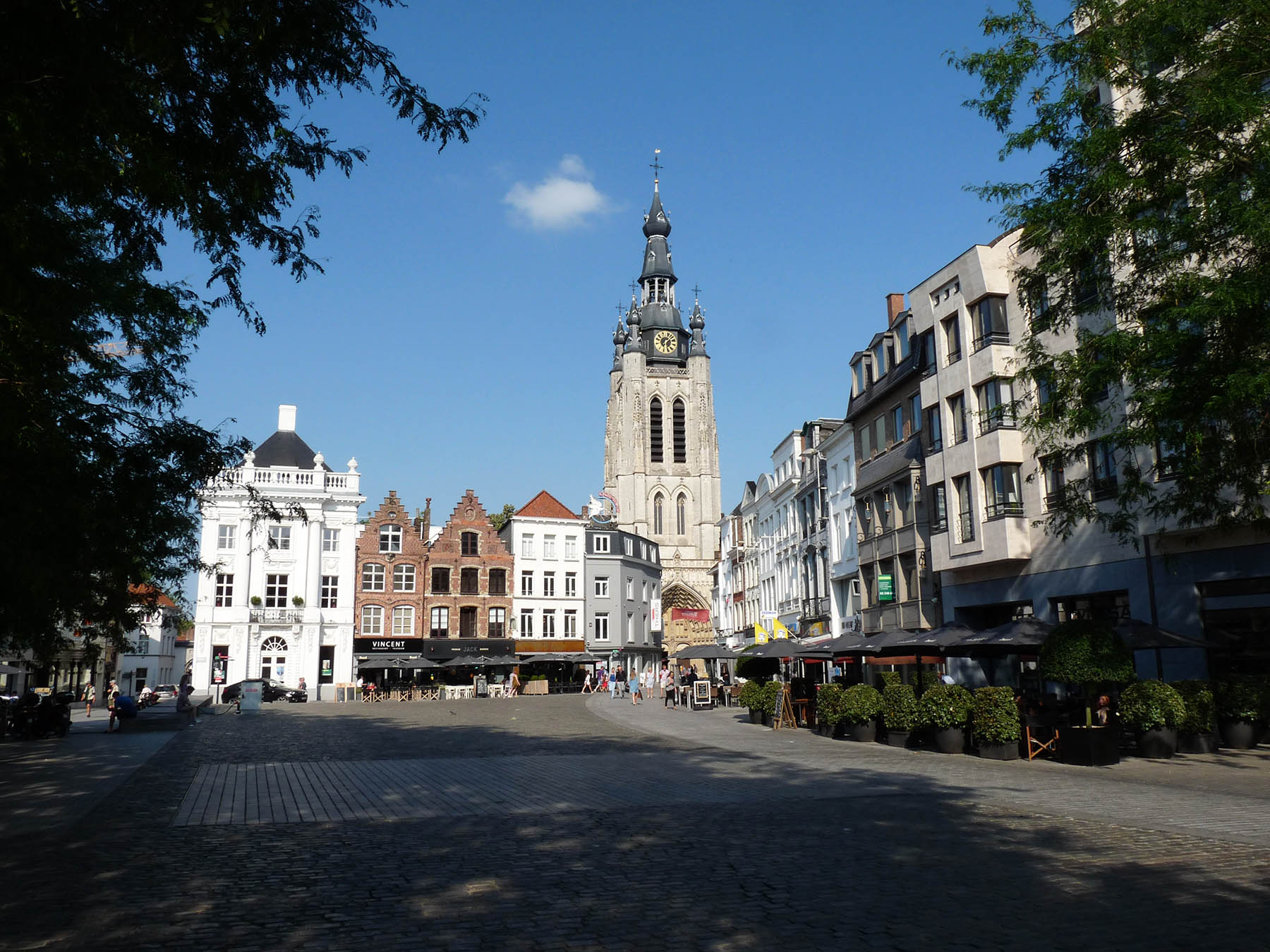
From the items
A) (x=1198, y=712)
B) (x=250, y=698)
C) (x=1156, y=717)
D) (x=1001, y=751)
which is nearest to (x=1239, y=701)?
(x=1198, y=712)

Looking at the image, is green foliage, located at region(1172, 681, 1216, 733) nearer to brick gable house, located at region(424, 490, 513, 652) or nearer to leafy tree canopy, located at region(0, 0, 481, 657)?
leafy tree canopy, located at region(0, 0, 481, 657)

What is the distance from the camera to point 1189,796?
42.4 ft

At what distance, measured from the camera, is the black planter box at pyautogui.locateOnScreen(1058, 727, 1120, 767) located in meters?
17.2

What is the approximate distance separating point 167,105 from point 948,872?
328 inches

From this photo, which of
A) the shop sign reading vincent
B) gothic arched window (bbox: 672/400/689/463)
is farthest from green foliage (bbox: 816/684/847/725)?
gothic arched window (bbox: 672/400/689/463)

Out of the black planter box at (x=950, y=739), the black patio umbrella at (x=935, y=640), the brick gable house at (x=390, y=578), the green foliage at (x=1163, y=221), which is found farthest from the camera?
the brick gable house at (x=390, y=578)

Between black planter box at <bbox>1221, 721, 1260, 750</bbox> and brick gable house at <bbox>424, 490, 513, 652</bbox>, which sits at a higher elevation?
brick gable house at <bbox>424, 490, 513, 652</bbox>

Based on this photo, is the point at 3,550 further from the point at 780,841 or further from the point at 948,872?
the point at 948,872

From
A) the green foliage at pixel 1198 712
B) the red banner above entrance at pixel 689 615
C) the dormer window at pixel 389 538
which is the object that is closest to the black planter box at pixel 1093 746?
Result: the green foliage at pixel 1198 712

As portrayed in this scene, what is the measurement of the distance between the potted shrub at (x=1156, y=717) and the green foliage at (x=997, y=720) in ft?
6.43

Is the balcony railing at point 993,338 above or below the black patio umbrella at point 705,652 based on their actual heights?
above

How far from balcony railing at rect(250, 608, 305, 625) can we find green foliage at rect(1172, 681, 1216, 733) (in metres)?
50.6

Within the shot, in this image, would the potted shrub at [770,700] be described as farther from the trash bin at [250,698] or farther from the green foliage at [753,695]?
the trash bin at [250,698]

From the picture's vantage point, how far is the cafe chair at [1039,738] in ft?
60.6
